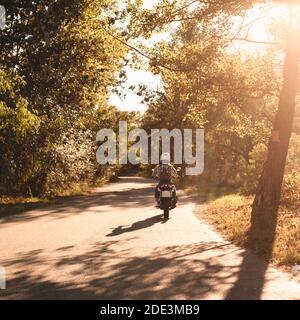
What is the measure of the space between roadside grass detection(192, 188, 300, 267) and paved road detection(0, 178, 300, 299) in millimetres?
418

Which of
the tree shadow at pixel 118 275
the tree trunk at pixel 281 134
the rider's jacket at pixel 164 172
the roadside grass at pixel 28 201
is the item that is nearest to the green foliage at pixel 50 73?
the roadside grass at pixel 28 201

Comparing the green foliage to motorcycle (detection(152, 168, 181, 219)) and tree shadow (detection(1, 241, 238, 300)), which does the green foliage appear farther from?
tree shadow (detection(1, 241, 238, 300))

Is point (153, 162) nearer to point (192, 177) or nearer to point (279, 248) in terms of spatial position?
point (192, 177)

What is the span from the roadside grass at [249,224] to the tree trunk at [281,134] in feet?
1.59

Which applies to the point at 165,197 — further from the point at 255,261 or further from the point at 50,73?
the point at 50,73

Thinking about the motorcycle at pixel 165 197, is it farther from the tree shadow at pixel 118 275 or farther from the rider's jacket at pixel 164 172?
the tree shadow at pixel 118 275

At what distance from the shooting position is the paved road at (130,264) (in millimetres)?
7078

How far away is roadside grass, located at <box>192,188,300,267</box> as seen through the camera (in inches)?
382

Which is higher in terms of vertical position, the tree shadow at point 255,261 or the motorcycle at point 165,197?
the motorcycle at point 165,197

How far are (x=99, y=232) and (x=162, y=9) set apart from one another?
6862 mm

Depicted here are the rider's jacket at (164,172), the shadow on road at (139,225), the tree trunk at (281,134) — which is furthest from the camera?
the rider's jacket at (164,172)

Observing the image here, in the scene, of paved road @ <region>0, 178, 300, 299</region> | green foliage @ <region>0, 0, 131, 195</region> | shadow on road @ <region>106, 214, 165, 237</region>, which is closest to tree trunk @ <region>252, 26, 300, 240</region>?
paved road @ <region>0, 178, 300, 299</region>

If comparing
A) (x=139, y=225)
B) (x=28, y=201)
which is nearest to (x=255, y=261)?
(x=139, y=225)
